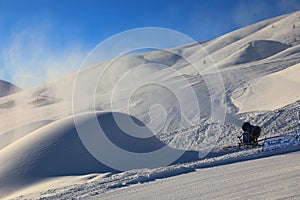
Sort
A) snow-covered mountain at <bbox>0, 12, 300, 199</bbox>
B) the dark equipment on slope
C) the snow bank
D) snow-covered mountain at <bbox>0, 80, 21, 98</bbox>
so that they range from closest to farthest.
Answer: snow-covered mountain at <bbox>0, 12, 300, 199</bbox>, the dark equipment on slope, the snow bank, snow-covered mountain at <bbox>0, 80, 21, 98</bbox>

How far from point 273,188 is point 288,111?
1103cm

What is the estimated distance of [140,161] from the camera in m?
14.1

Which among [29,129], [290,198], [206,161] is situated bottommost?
[290,198]

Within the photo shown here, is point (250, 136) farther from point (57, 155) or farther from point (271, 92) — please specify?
point (271, 92)

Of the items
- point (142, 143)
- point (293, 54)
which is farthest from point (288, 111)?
point (293, 54)

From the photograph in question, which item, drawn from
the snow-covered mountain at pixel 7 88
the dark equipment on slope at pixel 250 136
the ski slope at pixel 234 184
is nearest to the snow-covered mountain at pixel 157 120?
the ski slope at pixel 234 184

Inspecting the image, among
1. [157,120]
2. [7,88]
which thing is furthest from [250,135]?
[7,88]

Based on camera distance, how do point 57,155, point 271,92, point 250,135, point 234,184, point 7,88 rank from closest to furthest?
1. point 234,184
2. point 57,155
3. point 250,135
4. point 271,92
5. point 7,88

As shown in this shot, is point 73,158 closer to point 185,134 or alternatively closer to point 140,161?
point 140,161

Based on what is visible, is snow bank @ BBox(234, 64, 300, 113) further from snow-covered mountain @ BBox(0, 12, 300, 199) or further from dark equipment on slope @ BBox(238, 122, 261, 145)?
dark equipment on slope @ BBox(238, 122, 261, 145)

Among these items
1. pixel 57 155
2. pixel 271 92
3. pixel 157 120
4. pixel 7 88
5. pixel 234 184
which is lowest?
pixel 234 184

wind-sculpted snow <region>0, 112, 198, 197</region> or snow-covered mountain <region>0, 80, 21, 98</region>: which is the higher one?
snow-covered mountain <region>0, 80, 21, 98</region>

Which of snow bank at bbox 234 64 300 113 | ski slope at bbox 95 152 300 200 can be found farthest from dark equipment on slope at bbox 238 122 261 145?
snow bank at bbox 234 64 300 113

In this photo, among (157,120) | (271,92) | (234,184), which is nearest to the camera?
(234,184)
